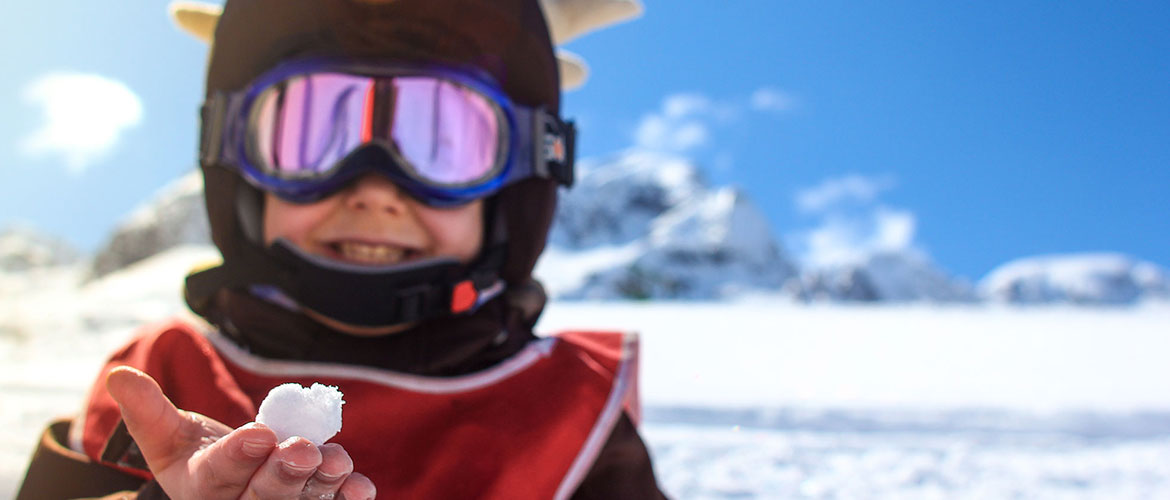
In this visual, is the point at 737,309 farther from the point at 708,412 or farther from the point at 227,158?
the point at 227,158

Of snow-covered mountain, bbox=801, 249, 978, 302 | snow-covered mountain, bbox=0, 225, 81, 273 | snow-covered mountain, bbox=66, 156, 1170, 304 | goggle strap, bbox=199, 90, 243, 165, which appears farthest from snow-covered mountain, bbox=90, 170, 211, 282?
snow-covered mountain, bbox=801, 249, 978, 302

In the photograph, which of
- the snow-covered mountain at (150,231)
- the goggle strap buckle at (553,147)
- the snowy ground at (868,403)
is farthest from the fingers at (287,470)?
the snow-covered mountain at (150,231)

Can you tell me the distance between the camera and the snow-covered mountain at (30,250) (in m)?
49.9

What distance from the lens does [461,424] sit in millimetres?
1029

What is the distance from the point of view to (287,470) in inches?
19.5

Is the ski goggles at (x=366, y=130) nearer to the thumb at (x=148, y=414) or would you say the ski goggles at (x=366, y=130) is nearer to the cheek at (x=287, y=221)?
the cheek at (x=287, y=221)

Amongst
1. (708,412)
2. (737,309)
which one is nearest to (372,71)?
(708,412)

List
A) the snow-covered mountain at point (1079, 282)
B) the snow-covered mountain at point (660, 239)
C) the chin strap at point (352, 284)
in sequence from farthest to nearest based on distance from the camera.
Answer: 1. the snow-covered mountain at point (1079, 282)
2. the snow-covered mountain at point (660, 239)
3. the chin strap at point (352, 284)

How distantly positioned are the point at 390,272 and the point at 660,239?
127457mm

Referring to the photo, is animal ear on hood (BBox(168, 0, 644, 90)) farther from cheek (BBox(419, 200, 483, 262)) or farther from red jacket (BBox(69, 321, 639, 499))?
red jacket (BBox(69, 321, 639, 499))

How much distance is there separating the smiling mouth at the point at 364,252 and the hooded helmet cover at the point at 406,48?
0.22 m

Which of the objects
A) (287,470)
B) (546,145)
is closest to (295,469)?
(287,470)

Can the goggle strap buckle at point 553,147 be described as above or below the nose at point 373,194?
above

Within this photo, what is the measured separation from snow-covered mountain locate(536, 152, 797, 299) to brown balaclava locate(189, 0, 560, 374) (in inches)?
4400
